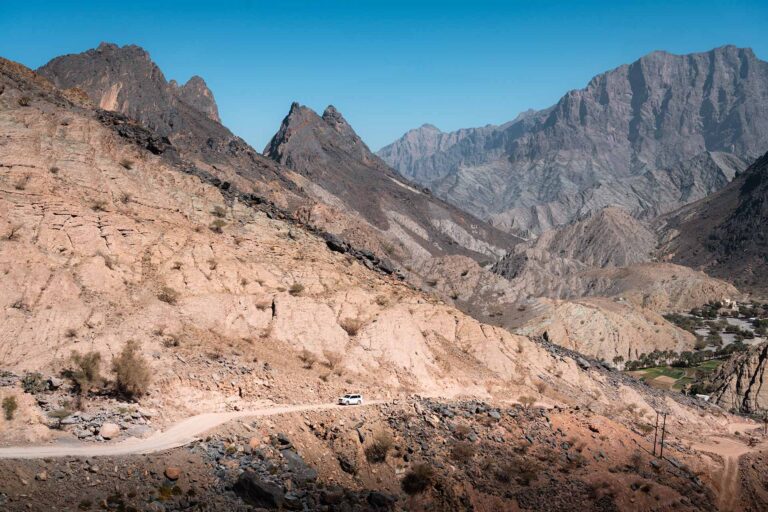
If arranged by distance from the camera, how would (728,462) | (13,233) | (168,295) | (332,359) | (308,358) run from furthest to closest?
(728,462), (332,359), (308,358), (168,295), (13,233)

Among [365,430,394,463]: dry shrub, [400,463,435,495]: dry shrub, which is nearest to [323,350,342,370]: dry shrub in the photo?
[365,430,394,463]: dry shrub

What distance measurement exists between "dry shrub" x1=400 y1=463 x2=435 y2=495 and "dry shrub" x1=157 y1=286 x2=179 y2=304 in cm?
1165

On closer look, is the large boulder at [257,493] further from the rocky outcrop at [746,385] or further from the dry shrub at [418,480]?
the rocky outcrop at [746,385]

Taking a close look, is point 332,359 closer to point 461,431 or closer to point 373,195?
point 461,431

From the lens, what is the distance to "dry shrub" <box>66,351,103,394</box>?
21203mm

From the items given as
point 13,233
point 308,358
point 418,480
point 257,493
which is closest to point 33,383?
Answer: point 13,233

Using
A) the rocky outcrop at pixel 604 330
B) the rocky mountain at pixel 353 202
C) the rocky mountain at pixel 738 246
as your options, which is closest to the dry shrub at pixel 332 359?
the rocky mountain at pixel 353 202

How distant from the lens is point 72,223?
89.6ft

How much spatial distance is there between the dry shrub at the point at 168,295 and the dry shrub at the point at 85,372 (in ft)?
16.7

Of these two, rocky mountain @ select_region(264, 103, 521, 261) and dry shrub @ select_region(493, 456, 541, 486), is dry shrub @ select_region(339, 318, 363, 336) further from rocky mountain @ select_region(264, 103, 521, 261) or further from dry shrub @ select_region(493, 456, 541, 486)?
rocky mountain @ select_region(264, 103, 521, 261)

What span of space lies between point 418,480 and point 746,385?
44552 mm

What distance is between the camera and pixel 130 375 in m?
21.7

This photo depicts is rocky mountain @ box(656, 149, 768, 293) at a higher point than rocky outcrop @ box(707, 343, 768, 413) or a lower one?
higher

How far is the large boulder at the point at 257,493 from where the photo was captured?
18.1m
